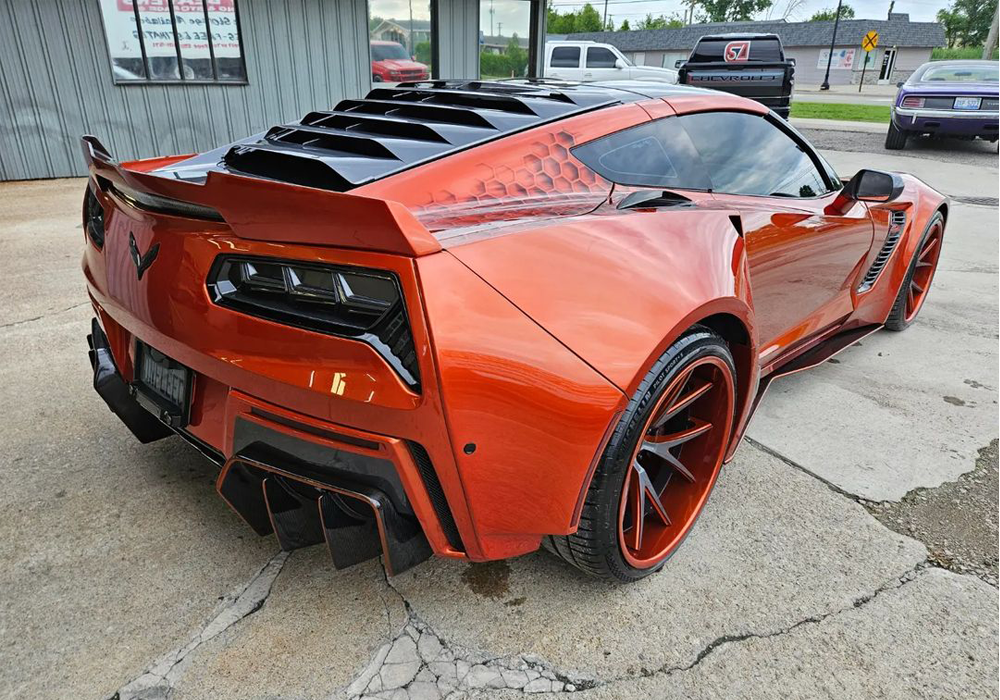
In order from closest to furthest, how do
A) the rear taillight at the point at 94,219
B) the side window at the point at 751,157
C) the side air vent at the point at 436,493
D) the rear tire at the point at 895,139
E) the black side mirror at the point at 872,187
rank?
the side air vent at the point at 436,493, the rear taillight at the point at 94,219, the side window at the point at 751,157, the black side mirror at the point at 872,187, the rear tire at the point at 895,139

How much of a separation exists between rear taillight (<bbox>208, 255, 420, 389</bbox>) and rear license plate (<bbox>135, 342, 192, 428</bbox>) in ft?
1.14

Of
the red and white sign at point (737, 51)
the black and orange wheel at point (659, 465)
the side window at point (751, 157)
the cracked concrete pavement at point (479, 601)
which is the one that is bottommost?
the cracked concrete pavement at point (479, 601)

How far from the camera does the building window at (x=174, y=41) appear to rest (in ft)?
28.3

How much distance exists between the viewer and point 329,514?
5.13 feet

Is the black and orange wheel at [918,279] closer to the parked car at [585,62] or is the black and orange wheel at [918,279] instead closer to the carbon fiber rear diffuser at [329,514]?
the carbon fiber rear diffuser at [329,514]

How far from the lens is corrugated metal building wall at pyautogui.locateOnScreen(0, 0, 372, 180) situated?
816 cm

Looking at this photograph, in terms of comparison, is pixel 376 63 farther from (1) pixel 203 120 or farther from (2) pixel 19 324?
(2) pixel 19 324

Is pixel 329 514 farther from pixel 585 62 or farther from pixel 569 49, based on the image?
pixel 569 49

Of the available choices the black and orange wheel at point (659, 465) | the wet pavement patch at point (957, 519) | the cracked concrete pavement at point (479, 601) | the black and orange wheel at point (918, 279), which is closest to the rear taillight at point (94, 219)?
the cracked concrete pavement at point (479, 601)

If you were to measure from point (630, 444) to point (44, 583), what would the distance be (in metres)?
1.72

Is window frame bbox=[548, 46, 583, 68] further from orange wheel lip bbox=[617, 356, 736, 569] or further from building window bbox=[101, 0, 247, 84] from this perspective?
orange wheel lip bbox=[617, 356, 736, 569]

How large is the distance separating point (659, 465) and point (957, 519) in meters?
1.14

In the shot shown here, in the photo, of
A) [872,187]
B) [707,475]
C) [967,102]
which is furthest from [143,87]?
[967,102]

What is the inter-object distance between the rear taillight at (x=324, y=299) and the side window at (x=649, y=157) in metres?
1.01
